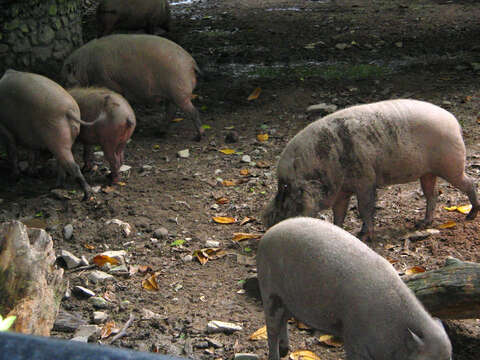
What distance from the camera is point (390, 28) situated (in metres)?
9.45

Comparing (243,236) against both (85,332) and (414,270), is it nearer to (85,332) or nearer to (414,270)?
(414,270)

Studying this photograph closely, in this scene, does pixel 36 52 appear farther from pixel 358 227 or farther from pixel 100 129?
pixel 358 227

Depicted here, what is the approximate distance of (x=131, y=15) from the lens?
954 cm

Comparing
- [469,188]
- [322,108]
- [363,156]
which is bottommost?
[322,108]

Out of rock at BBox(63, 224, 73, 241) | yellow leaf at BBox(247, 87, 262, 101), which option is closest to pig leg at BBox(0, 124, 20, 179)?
rock at BBox(63, 224, 73, 241)

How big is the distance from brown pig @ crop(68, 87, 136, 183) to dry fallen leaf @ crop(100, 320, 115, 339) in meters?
2.23

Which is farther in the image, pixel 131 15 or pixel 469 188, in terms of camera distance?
pixel 131 15

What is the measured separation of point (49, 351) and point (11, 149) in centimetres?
499

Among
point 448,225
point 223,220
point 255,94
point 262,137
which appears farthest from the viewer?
point 255,94

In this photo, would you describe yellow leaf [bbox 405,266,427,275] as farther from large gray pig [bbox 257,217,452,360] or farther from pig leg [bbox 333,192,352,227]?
large gray pig [bbox 257,217,452,360]

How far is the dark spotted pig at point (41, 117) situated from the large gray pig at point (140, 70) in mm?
1166

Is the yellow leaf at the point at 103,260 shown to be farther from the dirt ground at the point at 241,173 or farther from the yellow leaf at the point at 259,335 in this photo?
the yellow leaf at the point at 259,335

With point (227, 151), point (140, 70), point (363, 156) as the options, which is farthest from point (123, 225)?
point (140, 70)

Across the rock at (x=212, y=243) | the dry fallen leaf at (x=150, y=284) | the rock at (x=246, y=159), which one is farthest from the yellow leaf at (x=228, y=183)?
the dry fallen leaf at (x=150, y=284)
